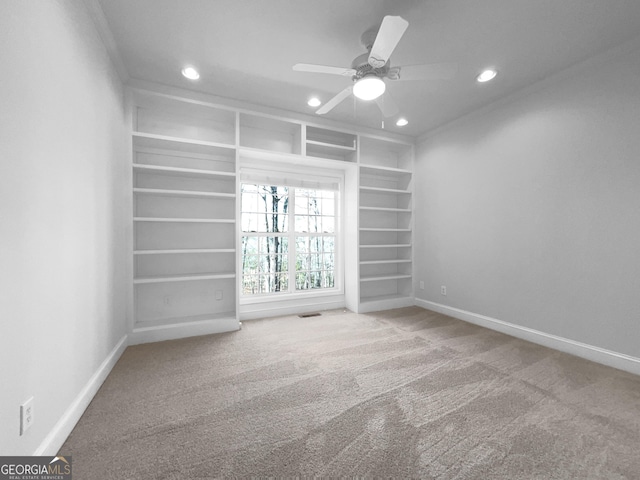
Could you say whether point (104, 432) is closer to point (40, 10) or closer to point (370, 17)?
point (40, 10)

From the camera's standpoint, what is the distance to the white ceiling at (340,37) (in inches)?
72.1

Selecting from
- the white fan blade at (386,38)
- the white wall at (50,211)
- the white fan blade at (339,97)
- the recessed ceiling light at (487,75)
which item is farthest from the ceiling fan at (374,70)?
the white wall at (50,211)

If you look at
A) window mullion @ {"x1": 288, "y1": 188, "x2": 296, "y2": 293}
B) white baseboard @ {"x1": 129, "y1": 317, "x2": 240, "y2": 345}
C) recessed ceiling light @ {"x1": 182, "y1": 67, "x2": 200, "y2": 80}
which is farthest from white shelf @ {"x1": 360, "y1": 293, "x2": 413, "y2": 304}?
recessed ceiling light @ {"x1": 182, "y1": 67, "x2": 200, "y2": 80}

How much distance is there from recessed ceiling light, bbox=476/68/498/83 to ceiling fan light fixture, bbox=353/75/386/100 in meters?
1.36

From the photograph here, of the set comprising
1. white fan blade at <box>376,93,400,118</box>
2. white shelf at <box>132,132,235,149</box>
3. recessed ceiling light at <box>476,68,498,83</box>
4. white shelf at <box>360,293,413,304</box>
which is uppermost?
recessed ceiling light at <box>476,68,498,83</box>

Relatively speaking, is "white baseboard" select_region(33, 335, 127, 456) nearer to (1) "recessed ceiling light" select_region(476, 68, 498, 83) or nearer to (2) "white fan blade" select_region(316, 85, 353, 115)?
(2) "white fan blade" select_region(316, 85, 353, 115)

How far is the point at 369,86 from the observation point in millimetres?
1974

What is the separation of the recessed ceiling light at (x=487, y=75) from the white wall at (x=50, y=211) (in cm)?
333

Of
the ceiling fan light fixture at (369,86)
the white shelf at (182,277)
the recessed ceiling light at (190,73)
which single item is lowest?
the white shelf at (182,277)

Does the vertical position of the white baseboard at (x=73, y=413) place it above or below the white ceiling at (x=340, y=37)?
below

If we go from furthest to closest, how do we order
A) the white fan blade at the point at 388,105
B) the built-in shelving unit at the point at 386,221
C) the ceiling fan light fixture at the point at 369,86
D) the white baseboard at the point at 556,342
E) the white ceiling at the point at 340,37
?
the built-in shelving unit at the point at 386,221, the white fan blade at the point at 388,105, the white baseboard at the point at 556,342, the ceiling fan light fixture at the point at 369,86, the white ceiling at the point at 340,37

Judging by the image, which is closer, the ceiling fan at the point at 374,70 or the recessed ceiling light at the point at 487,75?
the ceiling fan at the point at 374,70

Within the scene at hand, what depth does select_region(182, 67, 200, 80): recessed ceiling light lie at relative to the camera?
8.28 feet

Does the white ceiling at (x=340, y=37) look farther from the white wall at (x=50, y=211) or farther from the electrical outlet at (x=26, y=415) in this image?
the electrical outlet at (x=26, y=415)
